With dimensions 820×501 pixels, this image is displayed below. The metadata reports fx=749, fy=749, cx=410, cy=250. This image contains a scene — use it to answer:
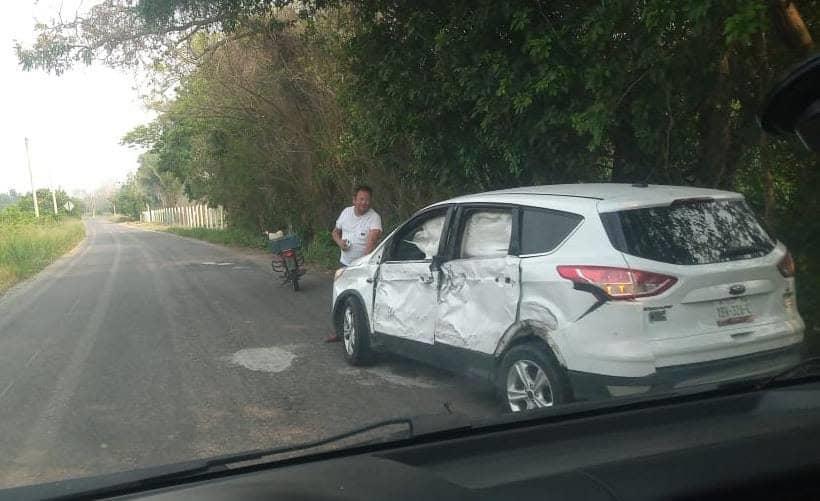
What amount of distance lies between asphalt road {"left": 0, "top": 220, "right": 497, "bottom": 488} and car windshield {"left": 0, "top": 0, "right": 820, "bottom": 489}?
0.12 feet

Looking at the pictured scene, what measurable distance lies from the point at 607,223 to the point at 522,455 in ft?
7.50

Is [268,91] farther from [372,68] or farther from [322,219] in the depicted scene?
[372,68]

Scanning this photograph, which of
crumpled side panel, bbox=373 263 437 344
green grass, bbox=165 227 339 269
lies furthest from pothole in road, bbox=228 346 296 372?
green grass, bbox=165 227 339 269

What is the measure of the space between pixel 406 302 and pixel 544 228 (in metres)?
1.79

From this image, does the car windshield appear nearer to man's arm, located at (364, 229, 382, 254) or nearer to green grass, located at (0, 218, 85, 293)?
man's arm, located at (364, 229, 382, 254)

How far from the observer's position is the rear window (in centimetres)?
461

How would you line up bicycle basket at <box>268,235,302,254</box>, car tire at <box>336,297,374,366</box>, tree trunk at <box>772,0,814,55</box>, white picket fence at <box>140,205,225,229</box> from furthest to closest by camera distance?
white picket fence at <box>140,205,225,229</box>, bicycle basket at <box>268,235,302,254</box>, car tire at <box>336,297,374,366</box>, tree trunk at <box>772,0,814,55</box>

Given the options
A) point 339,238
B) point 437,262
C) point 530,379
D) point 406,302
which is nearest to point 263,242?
point 339,238

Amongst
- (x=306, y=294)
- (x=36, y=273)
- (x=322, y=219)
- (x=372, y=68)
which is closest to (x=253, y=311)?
(x=306, y=294)

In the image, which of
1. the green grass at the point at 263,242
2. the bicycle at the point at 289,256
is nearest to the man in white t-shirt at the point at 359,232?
the bicycle at the point at 289,256

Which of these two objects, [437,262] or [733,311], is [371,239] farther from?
[733,311]

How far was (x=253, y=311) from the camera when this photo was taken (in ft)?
37.5

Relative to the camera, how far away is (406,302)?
6.54 metres

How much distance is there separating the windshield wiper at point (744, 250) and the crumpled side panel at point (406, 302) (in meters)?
2.27
